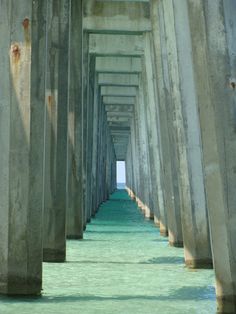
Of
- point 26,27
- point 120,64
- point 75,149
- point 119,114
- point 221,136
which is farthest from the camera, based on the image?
point 119,114

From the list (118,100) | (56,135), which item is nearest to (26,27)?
(56,135)

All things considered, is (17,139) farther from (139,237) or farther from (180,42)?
(139,237)

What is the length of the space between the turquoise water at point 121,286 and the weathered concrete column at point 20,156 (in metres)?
0.35

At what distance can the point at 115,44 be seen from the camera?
21953mm

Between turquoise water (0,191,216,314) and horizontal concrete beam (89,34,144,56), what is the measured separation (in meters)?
12.7

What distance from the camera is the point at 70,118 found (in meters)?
13.1

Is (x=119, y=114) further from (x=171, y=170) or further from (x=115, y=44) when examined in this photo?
(x=171, y=170)

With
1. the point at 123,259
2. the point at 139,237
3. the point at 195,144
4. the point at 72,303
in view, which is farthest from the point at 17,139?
the point at 139,237

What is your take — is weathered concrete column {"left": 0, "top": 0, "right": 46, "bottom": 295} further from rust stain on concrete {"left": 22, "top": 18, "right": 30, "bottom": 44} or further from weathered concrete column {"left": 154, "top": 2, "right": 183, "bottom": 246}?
weathered concrete column {"left": 154, "top": 2, "right": 183, "bottom": 246}

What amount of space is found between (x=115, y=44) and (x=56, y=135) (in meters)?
13.6

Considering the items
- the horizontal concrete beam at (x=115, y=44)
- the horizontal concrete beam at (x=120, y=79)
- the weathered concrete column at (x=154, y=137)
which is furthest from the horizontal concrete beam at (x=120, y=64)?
the weathered concrete column at (x=154, y=137)

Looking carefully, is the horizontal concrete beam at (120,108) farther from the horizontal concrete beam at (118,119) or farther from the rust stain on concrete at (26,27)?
the rust stain on concrete at (26,27)

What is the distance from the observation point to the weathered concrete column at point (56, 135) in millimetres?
8719

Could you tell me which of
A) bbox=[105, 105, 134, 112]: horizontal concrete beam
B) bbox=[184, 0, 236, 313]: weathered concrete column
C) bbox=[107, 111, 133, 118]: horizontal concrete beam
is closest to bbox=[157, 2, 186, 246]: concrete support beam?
bbox=[184, 0, 236, 313]: weathered concrete column
